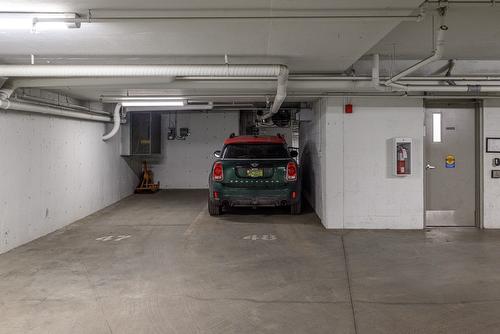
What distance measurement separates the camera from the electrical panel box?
11.0 meters

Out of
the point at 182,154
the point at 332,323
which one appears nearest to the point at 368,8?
the point at 332,323

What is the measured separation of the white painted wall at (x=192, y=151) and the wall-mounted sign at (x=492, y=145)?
809 cm

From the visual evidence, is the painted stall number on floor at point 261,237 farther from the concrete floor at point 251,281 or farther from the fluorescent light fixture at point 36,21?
the fluorescent light fixture at point 36,21

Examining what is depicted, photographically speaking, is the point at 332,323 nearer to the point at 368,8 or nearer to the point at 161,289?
the point at 161,289

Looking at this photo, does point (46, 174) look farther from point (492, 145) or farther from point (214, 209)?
point (492, 145)

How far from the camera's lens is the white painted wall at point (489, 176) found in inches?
274

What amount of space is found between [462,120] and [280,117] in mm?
6014

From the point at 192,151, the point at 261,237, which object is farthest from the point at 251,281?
the point at 192,151

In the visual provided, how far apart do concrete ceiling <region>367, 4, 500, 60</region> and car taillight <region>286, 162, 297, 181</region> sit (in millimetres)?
2672

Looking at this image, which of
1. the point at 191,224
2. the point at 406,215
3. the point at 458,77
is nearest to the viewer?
the point at 458,77

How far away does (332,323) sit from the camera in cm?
320

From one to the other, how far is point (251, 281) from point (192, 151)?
9461 millimetres

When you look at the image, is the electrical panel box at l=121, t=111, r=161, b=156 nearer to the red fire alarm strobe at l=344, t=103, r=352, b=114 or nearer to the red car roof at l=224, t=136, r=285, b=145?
the red car roof at l=224, t=136, r=285, b=145

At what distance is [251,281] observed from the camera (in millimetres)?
4246
